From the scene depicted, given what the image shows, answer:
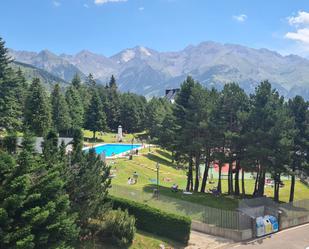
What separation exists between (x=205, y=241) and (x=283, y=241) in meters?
6.51

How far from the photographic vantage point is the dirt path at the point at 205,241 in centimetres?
3073

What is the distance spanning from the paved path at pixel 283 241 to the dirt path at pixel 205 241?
0.95m

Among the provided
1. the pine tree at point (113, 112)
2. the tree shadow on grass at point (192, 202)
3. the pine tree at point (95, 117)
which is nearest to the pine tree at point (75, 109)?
the pine tree at point (95, 117)

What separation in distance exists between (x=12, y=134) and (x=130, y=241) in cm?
1099

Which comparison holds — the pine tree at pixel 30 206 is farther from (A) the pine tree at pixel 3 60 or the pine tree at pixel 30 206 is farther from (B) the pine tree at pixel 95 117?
(B) the pine tree at pixel 95 117

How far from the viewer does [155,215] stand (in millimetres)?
31922

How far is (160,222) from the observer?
3155cm

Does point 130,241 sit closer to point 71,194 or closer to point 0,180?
point 71,194

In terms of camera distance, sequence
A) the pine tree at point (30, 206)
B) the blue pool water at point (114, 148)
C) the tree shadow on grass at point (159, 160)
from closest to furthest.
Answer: the pine tree at point (30, 206)
the tree shadow on grass at point (159, 160)
the blue pool water at point (114, 148)

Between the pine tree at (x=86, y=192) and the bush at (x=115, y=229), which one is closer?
Result: the pine tree at (x=86, y=192)

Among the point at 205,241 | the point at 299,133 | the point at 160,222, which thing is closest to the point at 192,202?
the point at 205,241

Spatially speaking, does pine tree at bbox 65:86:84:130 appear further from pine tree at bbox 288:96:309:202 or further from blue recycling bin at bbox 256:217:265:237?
blue recycling bin at bbox 256:217:265:237

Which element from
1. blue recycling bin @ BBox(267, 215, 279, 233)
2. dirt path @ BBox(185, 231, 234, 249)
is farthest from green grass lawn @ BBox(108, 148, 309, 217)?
blue recycling bin @ BBox(267, 215, 279, 233)

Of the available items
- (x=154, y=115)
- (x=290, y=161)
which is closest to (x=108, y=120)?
(x=154, y=115)
